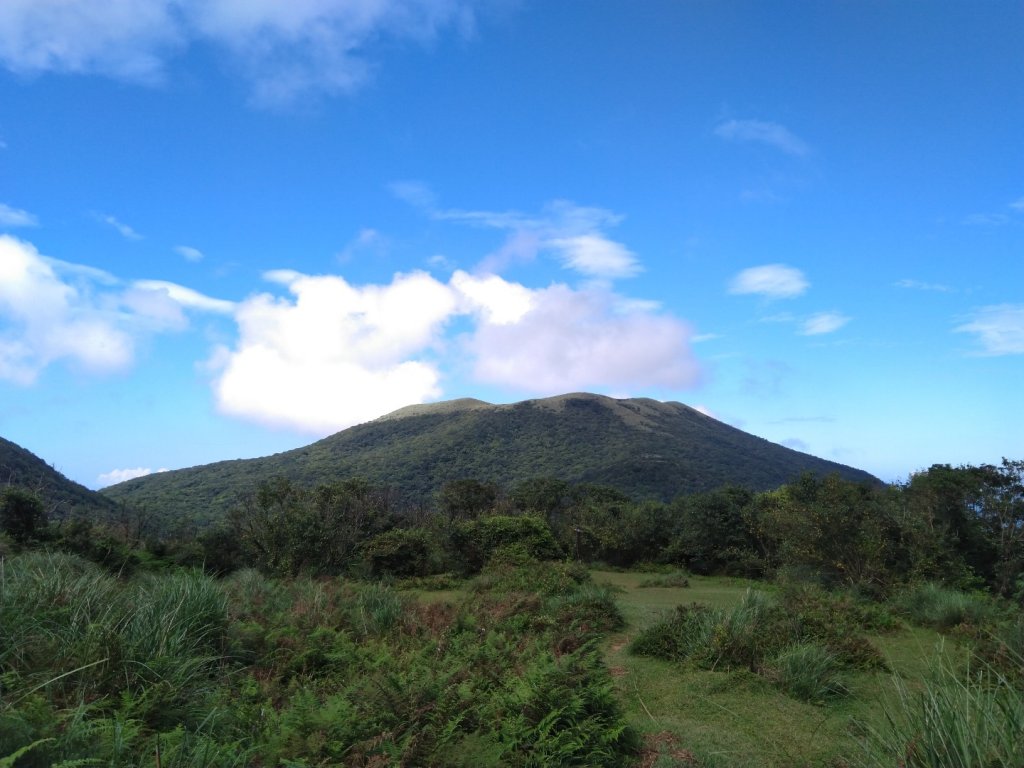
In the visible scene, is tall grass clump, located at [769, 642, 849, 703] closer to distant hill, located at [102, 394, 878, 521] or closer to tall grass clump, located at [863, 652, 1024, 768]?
tall grass clump, located at [863, 652, 1024, 768]

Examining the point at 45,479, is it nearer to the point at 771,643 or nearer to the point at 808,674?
the point at 771,643

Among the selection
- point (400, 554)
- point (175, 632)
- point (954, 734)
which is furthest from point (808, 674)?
point (400, 554)

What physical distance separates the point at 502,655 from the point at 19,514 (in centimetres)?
1753

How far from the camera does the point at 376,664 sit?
6.63m

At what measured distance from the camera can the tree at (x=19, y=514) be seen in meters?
17.6

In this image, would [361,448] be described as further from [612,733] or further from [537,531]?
[612,733]

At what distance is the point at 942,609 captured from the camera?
35.0ft

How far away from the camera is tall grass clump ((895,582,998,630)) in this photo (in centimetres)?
1001

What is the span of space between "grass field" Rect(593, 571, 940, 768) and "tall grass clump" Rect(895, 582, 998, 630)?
1839 millimetres

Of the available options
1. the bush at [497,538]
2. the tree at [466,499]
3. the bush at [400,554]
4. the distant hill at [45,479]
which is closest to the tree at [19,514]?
the bush at [400,554]

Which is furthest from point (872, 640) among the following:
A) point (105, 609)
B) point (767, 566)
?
point (767, 566)

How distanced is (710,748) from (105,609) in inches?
220

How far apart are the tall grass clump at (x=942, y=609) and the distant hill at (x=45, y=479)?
34.6m

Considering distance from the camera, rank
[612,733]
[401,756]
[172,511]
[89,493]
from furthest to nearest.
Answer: [172,511]
[89,493]
[612,733]
[401,756]
